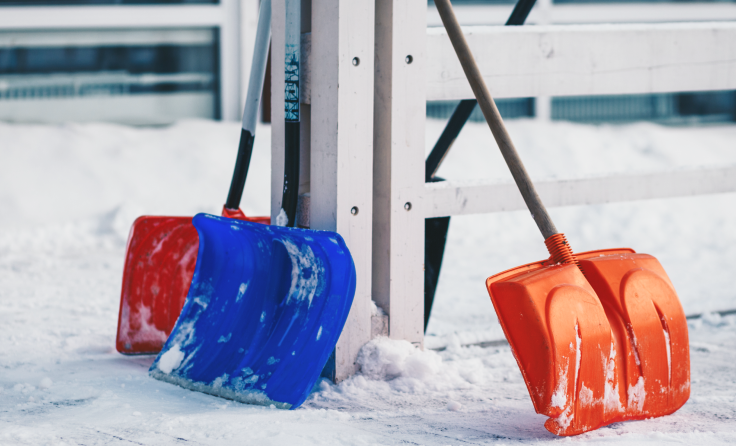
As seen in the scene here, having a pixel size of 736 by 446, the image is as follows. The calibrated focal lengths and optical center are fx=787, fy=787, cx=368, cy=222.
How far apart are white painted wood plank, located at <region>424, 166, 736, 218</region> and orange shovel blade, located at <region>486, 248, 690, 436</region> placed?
1.31 feet

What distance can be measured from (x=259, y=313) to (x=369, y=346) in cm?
31

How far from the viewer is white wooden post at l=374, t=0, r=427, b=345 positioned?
6.82ft

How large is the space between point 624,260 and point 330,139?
0.80 meters

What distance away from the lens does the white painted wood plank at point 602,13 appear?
22.5 ft

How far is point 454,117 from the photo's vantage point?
262 cm

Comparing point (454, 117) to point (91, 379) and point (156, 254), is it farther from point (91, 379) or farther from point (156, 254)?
point (91, 379)

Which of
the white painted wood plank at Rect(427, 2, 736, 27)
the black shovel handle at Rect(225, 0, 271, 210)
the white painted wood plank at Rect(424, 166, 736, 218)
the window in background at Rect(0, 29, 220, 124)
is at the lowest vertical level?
the white painted wood plank at Rect(424, 166, 736, 218)

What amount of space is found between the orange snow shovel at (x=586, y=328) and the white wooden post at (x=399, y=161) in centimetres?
13

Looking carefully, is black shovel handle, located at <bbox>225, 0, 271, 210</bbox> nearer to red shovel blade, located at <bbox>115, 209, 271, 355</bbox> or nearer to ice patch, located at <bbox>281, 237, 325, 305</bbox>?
red shovel blade, located at <bbox>115, 209, 271, 355</bbox>

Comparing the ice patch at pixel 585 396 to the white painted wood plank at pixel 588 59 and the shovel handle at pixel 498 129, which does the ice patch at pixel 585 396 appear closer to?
the shovel handle at pixel 498 129

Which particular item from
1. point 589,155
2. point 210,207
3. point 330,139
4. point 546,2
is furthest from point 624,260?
point 546,2

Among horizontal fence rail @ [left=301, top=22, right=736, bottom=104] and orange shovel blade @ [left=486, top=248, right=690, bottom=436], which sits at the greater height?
horizontal fence rail @ [left=301, top=22, right=736, bottom=104]

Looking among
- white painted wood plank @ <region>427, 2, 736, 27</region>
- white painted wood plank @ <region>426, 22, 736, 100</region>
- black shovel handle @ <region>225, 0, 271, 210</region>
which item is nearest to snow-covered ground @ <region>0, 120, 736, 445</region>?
white painted wood plank @ <region>426, 22, 736, 100</region>

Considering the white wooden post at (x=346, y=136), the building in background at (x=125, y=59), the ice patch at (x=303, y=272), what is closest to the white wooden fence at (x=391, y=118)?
the white wooden post at (x=346, y=136)
